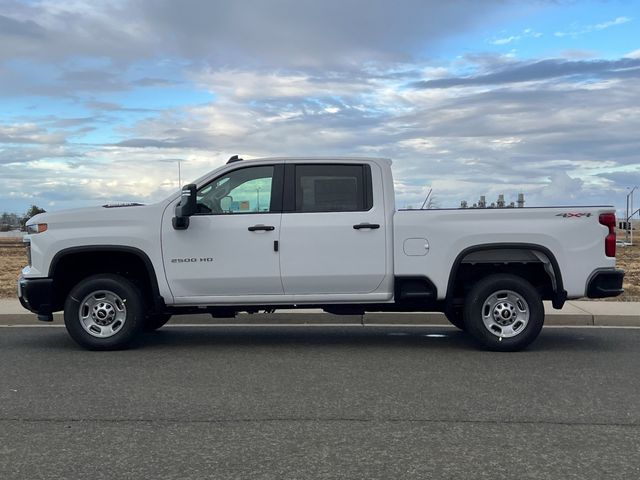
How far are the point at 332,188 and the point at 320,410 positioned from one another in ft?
10.1

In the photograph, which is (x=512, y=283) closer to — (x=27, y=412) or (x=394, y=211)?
(x=394, y=211)

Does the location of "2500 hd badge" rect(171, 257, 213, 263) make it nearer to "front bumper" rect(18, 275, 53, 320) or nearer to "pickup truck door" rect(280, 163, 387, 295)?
"pickup truck door" rect(280, 163, 387, 295)

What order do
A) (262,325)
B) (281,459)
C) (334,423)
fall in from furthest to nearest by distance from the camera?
(262,325)
(334,423)
(281,459)

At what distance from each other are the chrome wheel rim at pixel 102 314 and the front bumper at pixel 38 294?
0.37 meters

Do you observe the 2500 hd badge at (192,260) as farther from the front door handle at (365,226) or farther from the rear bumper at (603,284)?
the rear bumper at (603,284)

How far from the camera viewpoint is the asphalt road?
4.12 meters

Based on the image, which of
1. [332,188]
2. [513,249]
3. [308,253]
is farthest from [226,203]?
[513,249]

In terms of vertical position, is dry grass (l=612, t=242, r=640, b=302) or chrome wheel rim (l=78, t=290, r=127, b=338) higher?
chrome wheel rim (l=78, t=290, r=127, b=338)

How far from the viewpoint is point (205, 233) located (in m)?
7.44

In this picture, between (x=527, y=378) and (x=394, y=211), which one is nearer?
(x=527, y=378)

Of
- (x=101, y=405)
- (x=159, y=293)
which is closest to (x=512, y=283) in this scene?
(x=159, y=293)

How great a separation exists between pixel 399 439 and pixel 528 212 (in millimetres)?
3729

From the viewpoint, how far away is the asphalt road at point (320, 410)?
13.5 ft

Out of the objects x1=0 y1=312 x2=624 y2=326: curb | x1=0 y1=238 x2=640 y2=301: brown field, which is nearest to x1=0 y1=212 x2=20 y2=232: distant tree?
x1=0 y1=238 x2=640 y2=301: brown field
